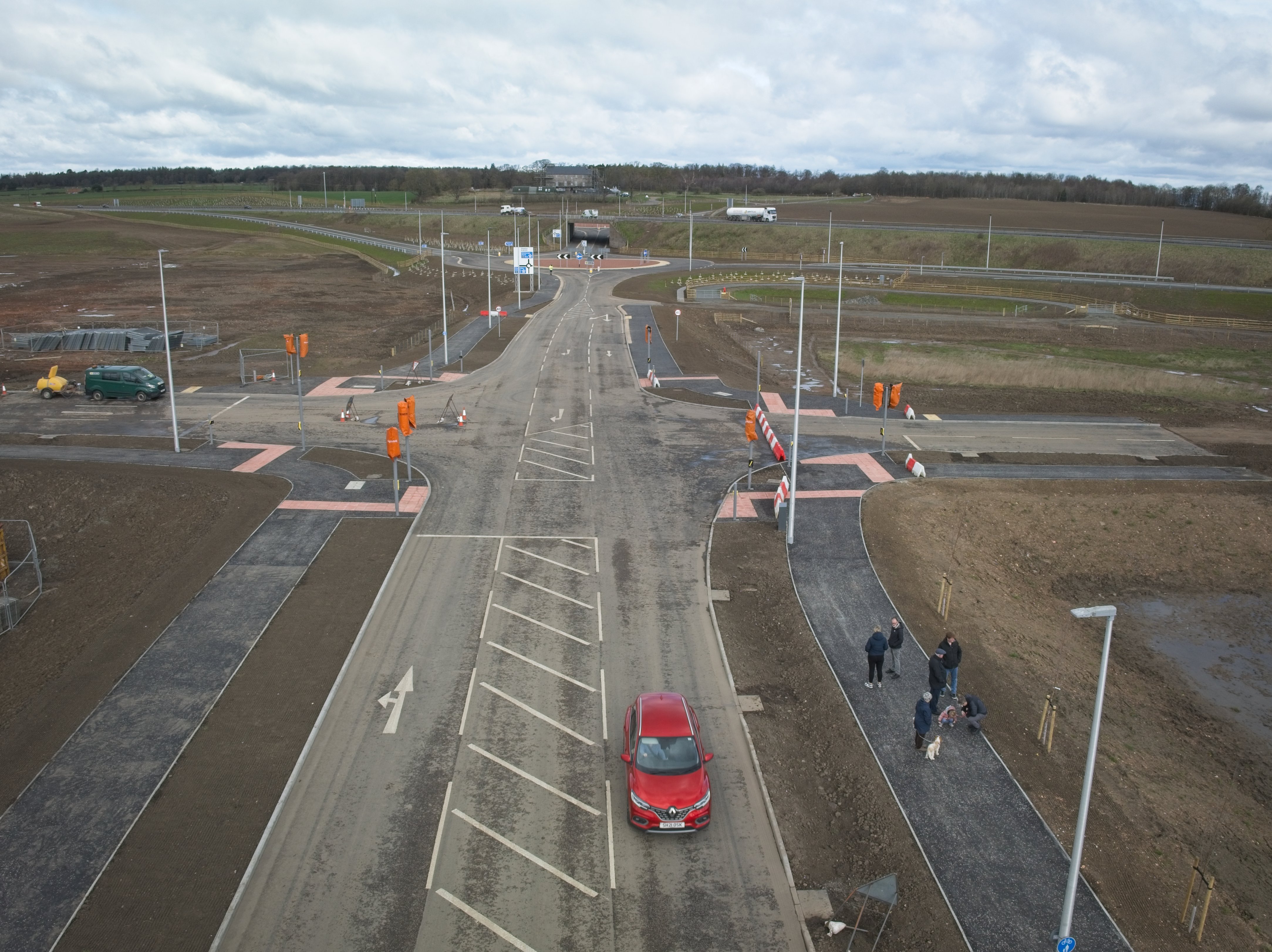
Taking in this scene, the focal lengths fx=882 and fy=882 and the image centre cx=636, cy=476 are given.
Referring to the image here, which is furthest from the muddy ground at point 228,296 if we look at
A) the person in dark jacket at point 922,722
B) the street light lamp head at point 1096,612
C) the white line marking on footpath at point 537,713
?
the street light lamp head at point 1096,612

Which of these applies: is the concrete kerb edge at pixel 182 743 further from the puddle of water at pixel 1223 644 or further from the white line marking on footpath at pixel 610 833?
the puddle of water at pixel 1223 644

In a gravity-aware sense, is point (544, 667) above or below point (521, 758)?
above

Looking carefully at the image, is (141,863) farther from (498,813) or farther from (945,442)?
(945,442)

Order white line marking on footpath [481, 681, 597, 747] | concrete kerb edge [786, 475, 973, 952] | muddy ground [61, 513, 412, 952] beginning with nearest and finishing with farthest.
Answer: muddy ground [61, 513, 412, 952] → concrete kerb edge [786, 475, 973, 952] → white line marking on footpath [481, 681, 597, 747]

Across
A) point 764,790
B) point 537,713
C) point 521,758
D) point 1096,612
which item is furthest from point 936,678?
point 521,758

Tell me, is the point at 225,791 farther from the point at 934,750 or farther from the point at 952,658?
the point at 952,658

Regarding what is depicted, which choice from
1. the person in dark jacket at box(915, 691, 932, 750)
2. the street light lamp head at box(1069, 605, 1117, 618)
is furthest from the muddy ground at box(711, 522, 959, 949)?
the street light lamp head at box(1069, 605, 1117, 618)

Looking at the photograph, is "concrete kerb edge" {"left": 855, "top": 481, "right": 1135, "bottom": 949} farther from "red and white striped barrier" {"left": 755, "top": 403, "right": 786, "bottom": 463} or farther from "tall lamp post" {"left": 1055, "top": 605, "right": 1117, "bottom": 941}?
"red and white striped barrier" {"left": 755, "top": 403, "right": 786, "bottom": 463}
